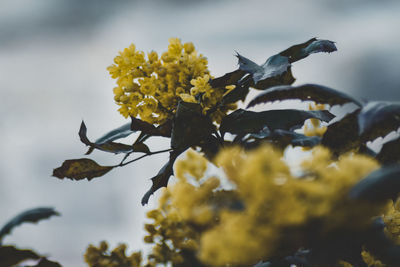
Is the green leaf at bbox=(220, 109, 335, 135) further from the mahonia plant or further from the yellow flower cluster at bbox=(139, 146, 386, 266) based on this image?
the yellow flower cluster at bbox=(139, 146, 386, 266)

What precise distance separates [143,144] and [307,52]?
44 centimetres

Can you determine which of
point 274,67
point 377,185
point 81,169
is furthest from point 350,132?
point 81,169

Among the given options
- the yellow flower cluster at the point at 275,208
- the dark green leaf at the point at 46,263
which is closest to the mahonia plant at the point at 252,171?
the yellow flower cluster at the point at 275,208

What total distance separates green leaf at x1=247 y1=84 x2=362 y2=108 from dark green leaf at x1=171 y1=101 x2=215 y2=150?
6.9 inches

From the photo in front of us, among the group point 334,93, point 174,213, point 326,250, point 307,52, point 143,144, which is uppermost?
point 307,52

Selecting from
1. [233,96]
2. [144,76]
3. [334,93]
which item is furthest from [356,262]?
[144,76]

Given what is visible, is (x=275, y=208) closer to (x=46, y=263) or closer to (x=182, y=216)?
(x=182, y=216)

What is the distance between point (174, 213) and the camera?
2.10 feet

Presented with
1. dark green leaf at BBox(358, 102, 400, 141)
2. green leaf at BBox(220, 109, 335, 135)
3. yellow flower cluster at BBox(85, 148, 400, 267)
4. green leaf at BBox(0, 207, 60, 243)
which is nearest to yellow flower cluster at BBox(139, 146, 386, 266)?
yellow flower cluster at BBox(85, 148, 400, 267)

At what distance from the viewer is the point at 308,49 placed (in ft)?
3.32

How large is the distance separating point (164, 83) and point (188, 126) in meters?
0.14

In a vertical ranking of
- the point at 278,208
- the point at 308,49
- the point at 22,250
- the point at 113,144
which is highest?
the point at 308,49

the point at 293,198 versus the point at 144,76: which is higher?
the point at 144,76

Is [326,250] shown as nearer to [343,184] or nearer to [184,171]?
[343,184]
